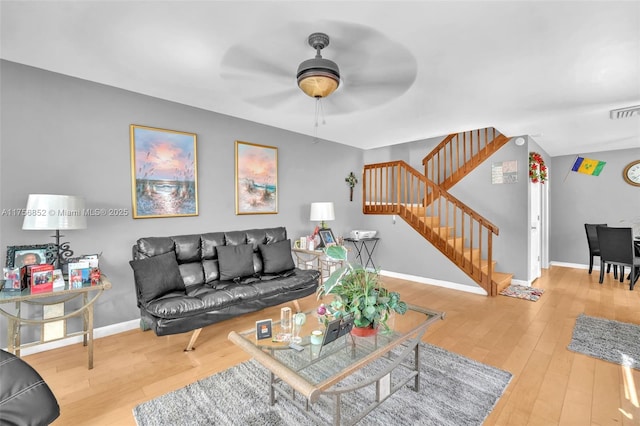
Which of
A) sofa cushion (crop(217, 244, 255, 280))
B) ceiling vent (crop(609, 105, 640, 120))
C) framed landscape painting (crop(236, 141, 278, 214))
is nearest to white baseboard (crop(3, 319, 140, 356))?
sofa cushion (crop(217, 244, 255, 280))

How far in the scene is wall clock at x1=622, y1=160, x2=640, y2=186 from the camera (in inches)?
207

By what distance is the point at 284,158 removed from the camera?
4.46 m

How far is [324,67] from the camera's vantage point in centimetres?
204

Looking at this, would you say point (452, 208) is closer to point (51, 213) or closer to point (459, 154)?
point (459, 154)

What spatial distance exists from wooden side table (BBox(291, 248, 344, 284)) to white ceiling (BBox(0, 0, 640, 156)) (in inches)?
74.5

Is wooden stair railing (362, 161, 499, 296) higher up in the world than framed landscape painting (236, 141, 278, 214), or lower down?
lower down

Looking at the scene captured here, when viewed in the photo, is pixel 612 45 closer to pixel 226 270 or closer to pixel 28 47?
pixel 226 270

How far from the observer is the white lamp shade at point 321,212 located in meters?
4.38

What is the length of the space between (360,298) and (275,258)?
200 cm

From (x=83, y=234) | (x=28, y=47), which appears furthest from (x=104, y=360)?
(x=28, y=47)

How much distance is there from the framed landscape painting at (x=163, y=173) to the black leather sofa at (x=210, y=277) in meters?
0.40

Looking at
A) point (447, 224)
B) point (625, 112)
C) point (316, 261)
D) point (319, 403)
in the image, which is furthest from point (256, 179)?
point (625, 112)

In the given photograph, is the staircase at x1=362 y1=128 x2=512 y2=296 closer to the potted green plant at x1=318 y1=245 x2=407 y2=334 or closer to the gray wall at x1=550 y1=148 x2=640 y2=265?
the gray wall at x1=550 y1=148 x2=640 y2=265

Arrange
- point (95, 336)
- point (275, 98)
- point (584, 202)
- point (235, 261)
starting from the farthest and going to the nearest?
point (584, 202), point (235, 261), point (275, 98), point (95, 336)
